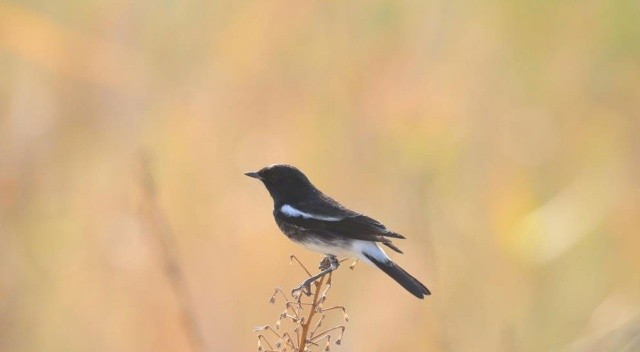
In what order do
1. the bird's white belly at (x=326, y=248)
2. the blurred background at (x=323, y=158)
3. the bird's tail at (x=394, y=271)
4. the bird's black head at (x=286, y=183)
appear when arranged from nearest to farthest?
the bird's tail at (x=394, y=271) → the bird's white belly at (x=326, y=248) → the bird's black head at (x=286, y=183) → the blurred background at (x=323, y=158)

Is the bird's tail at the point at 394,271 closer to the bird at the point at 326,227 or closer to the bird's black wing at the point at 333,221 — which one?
the bird at the point at 326,227

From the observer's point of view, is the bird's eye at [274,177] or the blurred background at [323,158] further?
the blurred background at [323,158]

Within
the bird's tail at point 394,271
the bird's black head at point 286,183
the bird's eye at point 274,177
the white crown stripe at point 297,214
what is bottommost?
the bird's tail at point 394,271

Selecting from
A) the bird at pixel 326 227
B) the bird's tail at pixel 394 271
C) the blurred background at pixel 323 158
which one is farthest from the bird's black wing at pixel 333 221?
the blurred background at pixel 323 158

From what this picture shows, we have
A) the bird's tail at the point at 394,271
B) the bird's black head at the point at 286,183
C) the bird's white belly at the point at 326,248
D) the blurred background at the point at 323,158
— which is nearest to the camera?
the bird's tail at the point at 394,271

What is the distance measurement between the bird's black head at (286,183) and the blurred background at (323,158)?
48cm

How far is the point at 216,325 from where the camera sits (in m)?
4.46

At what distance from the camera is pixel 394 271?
11.0 feet

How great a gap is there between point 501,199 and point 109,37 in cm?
185

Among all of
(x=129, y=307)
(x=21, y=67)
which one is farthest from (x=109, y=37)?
(x=129, y=307)

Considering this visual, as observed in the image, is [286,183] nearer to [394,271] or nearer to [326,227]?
[326,227]

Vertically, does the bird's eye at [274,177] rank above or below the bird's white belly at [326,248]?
above

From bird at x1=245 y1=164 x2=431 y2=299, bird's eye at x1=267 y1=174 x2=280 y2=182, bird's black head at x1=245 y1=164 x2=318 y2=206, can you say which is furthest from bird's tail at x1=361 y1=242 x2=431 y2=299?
bird's eye at x1=267 y1=174 x2=280 y2=182

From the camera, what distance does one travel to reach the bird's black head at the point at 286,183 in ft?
12.6
